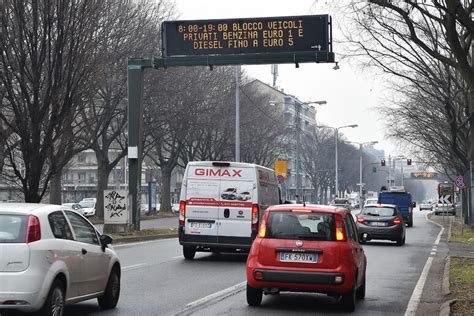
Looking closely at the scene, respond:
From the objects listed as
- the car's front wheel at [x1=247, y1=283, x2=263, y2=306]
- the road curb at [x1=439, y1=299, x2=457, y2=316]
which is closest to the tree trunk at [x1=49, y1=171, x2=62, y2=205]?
the car's front wheel at [x1=247, y1=283, x2=263, y2=306]

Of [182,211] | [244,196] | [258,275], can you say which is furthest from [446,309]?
[182,211]

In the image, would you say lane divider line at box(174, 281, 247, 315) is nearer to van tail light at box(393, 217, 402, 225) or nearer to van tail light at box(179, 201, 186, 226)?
van tail light at box(179, 201, 186, 226)

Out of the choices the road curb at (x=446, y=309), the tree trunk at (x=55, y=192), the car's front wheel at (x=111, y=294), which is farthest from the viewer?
the tree trunk at (x=55, y=192)

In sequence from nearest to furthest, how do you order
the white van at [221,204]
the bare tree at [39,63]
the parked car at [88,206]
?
1. the white van at [221,204]
2. the bare tree at [39,63]
3. the parked car at [88,206]

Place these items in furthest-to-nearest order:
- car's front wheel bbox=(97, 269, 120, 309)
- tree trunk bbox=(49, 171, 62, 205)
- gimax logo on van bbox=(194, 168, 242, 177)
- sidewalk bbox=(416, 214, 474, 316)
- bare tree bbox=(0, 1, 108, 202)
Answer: tree trunk bbox=(49, 171, 62, 205) < bare tree bbox=(0, 1, 108, 202) < gimax logo on van bbox=(194, 168, 242, 177) < sidewalk bbox=(416, 214, 474, 316) < car's front wheel bbox=(97, 269, 120, 309)

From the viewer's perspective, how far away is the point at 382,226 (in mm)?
29797

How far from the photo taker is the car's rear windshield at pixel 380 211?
30234mm

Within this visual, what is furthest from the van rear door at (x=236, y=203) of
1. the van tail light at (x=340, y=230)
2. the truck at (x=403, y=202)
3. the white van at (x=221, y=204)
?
the truck at (x=403, y=202)

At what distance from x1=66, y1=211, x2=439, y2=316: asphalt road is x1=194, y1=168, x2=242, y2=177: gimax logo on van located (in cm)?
213

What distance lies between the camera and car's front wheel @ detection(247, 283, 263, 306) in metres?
12.0

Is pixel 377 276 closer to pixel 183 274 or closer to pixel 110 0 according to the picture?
pixel 183 274

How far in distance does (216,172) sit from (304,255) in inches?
321

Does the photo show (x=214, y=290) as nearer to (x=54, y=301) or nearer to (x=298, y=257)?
(x=298, y=257)

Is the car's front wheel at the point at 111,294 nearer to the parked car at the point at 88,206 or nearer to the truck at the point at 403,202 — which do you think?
the truck at the point at 403,202
